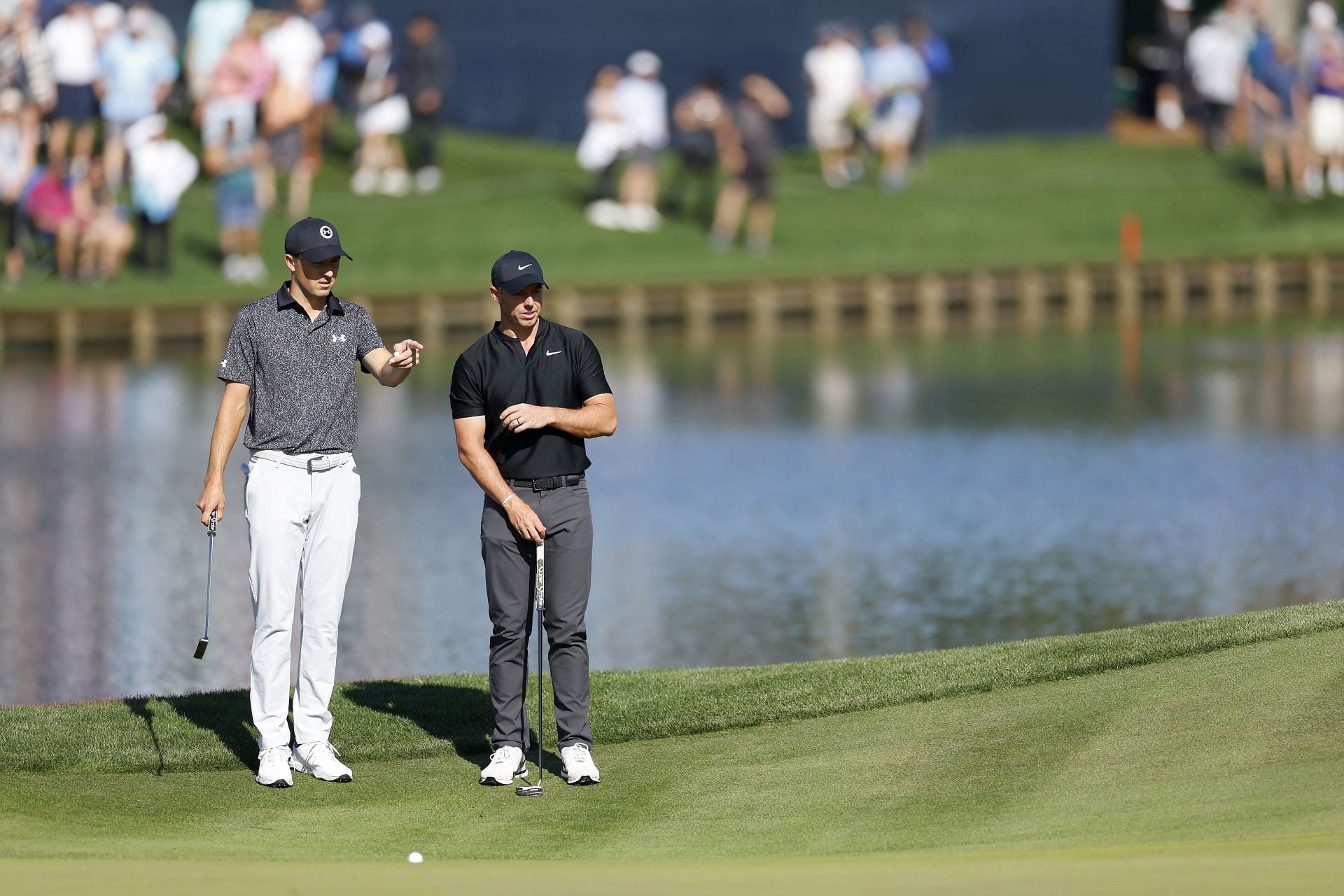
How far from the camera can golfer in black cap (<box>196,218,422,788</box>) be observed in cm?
789

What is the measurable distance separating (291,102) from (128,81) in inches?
107

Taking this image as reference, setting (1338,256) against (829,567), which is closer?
(829,567)

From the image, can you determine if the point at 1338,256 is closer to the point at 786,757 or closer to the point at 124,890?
the point at 786,757

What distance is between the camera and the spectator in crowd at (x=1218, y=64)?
136ft

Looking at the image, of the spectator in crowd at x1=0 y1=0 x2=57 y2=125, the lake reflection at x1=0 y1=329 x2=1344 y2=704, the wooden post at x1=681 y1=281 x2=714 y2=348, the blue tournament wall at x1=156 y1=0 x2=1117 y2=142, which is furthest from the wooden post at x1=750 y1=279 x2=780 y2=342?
the spectator in crowd at x1=0 y1=0 x2=57 y2=125

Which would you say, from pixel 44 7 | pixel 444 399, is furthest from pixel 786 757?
pixel 44 7

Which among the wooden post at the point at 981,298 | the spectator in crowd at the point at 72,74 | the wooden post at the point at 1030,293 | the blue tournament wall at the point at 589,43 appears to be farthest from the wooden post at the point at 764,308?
the spectator in crowd at the point at 72,74

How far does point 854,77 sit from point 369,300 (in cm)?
1125

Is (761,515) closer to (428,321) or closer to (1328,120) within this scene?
(428,321)

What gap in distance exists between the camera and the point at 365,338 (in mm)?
8133

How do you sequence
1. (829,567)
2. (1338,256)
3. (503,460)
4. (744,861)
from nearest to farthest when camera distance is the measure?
1. (744,861)
2. (503,460)
3. (829,567)
4. (1338,256)

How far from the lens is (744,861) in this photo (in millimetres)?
6582

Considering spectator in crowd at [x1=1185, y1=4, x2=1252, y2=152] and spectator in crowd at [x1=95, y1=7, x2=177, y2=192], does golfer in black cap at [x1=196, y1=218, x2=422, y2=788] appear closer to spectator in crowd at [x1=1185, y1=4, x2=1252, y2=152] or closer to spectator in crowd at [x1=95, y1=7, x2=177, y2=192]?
spectator in crowd at [x1=95, y1=7, x2=177, y2=192]

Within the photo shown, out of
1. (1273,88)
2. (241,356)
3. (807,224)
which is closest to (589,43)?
(807,224)
